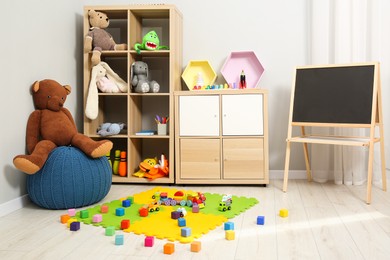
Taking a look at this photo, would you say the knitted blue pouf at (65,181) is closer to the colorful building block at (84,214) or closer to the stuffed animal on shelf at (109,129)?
the colorful building block at (84,214)

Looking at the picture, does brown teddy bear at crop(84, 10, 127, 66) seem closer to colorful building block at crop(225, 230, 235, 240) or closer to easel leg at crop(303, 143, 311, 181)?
easel leg at crop(303, 143, 311, 181)

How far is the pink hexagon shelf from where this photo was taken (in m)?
3.32

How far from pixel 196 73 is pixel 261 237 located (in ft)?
5.97

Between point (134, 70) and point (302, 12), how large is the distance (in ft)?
4.65

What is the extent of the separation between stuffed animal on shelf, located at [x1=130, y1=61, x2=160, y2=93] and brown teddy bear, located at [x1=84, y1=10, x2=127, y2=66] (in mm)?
184

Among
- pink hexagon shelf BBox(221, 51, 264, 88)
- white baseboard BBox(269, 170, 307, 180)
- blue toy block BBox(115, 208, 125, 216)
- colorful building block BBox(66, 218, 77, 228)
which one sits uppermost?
pink hexagon shelf BBox(221, 51, 264, 88)

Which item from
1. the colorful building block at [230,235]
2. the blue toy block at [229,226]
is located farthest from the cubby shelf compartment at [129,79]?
the colorful building block at [230,235]

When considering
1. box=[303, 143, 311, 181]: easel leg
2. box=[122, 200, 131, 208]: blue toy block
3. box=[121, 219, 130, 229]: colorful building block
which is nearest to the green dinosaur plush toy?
box=[122, 200, 131, 208]: blue toy block

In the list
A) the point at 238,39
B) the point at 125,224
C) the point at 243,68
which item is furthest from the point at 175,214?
the point at 238,39

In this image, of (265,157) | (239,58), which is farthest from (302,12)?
(265,157)

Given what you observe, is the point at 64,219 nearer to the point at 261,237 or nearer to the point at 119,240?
the point at 119,240

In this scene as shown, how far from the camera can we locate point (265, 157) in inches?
119

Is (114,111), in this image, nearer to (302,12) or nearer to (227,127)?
(227,127)

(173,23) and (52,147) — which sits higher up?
(173,23)
